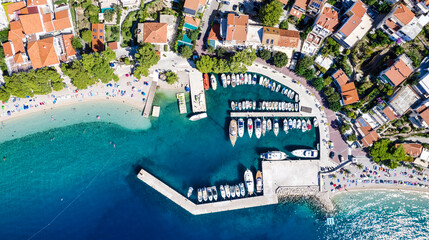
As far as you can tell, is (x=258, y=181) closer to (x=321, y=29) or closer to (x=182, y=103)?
(x=182, y=103)

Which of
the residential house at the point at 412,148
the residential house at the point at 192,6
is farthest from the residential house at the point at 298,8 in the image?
the residential house at the point at 412,148

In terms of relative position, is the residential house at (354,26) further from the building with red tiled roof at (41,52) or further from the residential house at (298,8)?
the building with red tiled roof at (41,52)

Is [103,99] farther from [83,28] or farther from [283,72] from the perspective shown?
[283,72]

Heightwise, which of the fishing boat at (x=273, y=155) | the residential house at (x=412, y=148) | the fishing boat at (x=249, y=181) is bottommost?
the fishing boat at (x=249, y=181)

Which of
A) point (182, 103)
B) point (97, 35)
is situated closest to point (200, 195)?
point (182, 103)

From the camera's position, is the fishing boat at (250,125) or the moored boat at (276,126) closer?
the fishing boat at (250,125)

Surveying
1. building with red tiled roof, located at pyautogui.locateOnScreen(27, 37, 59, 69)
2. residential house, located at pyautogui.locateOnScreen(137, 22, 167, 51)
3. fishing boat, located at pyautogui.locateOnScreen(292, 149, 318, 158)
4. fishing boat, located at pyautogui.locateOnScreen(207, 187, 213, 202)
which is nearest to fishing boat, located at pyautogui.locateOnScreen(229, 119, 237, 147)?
fishing boat, located at pyautogui.locateOnScreen(207, 187, 213, 202)

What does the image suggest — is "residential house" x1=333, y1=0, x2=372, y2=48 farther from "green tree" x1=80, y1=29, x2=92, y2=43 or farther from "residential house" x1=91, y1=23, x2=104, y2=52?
"green tree" x1=80, y1=29, x2=92, y2=43

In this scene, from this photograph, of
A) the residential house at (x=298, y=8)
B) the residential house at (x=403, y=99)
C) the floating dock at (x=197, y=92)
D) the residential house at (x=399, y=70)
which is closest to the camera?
the residential house at (x=399, y=70)
